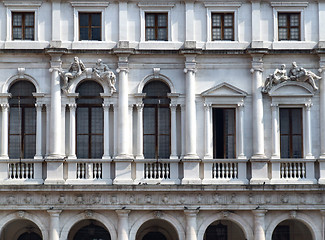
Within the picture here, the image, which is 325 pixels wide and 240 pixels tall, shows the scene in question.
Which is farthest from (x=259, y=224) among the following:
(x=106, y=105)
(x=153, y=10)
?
(x=153, y=10)

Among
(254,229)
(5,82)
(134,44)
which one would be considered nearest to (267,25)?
(134,44)

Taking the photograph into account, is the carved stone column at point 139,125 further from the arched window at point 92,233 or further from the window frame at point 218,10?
the arched window at point 92,233

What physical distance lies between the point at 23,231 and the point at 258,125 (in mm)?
12914

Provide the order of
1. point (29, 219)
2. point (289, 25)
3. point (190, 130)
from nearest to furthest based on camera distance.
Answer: point (29, 219) → point (190, 130) → point (289, 25)

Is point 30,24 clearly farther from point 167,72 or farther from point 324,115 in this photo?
point 324,115

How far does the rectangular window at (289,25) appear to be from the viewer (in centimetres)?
4659

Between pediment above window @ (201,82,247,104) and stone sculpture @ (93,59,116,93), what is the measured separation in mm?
4322

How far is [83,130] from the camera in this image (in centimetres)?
4603

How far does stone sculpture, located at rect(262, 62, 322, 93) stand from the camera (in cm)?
4569

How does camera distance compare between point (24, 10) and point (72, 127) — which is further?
point (24, 10)

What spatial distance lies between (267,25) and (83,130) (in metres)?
10.3

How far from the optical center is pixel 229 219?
149ft

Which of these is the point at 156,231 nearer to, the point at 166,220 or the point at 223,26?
the point at 166,220

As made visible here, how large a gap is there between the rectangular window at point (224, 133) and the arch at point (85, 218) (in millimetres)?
6009
